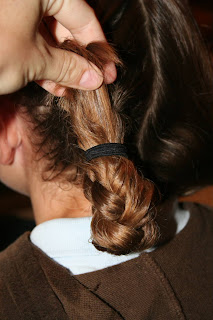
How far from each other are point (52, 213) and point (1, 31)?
1.52ft

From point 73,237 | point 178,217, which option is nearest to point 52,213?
point 73,237

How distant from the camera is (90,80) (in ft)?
1.98

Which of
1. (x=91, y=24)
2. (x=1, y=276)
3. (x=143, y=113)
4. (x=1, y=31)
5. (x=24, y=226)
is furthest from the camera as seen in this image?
(x=24, y=226)

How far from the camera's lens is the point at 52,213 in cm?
85

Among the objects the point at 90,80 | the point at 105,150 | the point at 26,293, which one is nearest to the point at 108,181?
the point at 105,150

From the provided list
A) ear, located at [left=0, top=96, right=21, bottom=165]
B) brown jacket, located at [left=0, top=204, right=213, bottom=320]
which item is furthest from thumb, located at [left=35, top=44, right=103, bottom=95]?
brown jacket, located at [left=0, top=204, right=213, bottom=320]

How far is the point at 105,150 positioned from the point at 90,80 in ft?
0.36

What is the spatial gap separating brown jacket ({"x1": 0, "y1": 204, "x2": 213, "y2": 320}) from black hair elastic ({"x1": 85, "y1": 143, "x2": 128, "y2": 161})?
23 centimetres

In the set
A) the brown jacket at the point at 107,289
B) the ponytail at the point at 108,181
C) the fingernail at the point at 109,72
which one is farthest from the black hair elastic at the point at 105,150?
the brown jacket at the point at 107,289

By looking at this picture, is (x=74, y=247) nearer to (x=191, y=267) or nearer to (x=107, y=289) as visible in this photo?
(x=107, y=289)

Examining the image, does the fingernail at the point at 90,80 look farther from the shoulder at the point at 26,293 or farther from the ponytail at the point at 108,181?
the shoulder at the point at 26,293

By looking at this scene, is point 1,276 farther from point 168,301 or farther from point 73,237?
point 168,301

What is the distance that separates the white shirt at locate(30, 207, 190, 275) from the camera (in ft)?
2.43

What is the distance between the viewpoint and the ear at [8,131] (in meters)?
0.84
